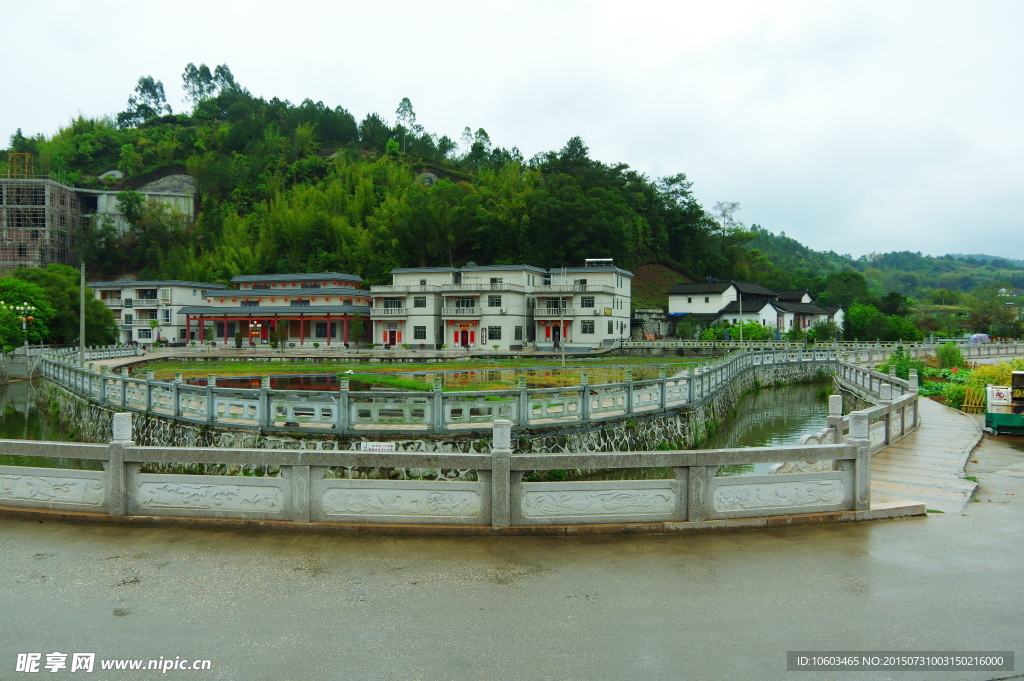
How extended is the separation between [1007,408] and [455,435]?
13.5 metres

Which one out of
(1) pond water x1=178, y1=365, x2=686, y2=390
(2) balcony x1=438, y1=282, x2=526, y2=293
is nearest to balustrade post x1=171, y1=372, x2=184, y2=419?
(1) pond water x1=178, y1=365, x2=686, y2=390

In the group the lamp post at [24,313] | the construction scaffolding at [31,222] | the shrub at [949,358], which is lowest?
the shrub at [949,358]

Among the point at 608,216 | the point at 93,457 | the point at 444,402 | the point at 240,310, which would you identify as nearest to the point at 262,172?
the point at 240,310

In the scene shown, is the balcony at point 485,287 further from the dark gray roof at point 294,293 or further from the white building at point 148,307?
the white building at point 148,307

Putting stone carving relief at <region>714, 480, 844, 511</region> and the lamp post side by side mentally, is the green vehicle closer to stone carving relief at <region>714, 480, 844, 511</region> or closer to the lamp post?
stone carving relief at <region>714, 480, 844, 511</region>

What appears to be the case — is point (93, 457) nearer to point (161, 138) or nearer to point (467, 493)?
point (467, 493)

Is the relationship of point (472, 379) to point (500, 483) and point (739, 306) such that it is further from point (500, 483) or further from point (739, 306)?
point (739, 306)

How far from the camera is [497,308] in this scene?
199 ft

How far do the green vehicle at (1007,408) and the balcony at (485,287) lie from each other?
45.8 m

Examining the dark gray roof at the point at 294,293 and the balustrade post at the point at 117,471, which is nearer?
the balustrade post at the point at 117,471

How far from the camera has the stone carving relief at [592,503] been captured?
7.50 meters

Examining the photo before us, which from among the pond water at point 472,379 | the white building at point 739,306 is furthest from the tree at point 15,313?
the white building at point 739,306

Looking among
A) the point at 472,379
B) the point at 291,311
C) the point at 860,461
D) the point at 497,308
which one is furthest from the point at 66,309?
the point at 860,461

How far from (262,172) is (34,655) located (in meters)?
116
